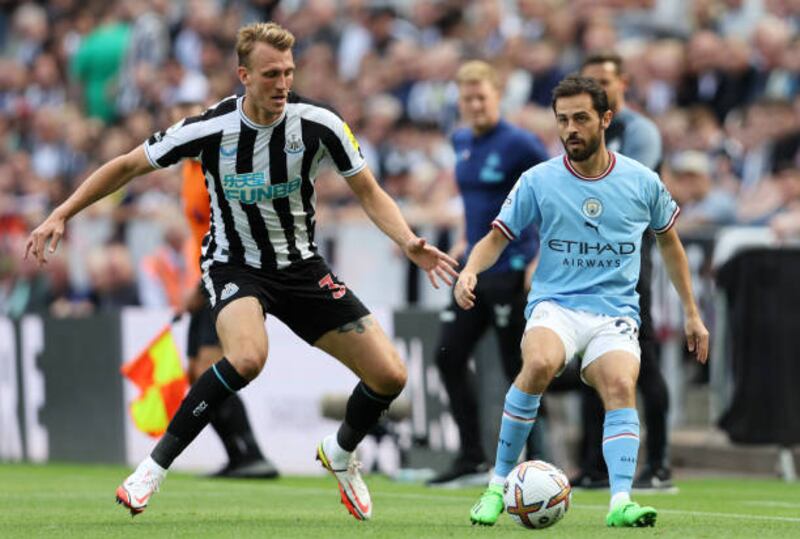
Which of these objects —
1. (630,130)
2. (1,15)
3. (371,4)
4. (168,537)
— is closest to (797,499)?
(630,130)

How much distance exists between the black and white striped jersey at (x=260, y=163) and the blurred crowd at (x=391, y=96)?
11.1ft

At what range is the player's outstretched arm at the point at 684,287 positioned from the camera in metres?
8.66

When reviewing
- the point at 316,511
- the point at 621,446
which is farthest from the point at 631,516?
the point at 316,511

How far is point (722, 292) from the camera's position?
13.6 meters

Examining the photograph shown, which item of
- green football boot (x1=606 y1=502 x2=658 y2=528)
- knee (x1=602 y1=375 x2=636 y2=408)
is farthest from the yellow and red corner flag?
green football boot (x1=606 y1=502 x2=658 y2=528)

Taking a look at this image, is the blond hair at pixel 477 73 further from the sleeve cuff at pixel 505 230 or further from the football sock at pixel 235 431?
the sleeve cuff at pixel 505 230

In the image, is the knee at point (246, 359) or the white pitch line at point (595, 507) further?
the white pitch line at point (595, 507)

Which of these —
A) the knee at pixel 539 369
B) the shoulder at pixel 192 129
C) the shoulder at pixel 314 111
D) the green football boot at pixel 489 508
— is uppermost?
the shoulder at pixel 314 111

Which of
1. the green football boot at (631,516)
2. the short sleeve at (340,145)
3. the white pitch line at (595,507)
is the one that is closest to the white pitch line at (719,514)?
the white pitch line at (595,507)

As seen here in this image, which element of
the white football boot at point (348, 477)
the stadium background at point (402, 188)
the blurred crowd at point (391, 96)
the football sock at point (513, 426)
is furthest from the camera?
the blurred crowd at point (391, 96)

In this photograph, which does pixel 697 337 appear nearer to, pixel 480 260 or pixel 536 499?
pixel 480 260

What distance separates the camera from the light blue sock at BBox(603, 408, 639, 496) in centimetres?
808

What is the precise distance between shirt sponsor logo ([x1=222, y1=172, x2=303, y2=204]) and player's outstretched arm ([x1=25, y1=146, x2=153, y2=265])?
1.28 ft

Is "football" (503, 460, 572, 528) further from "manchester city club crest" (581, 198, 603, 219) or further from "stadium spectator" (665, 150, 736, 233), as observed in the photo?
"stadium spectator" (665, 150, 736, 233)
